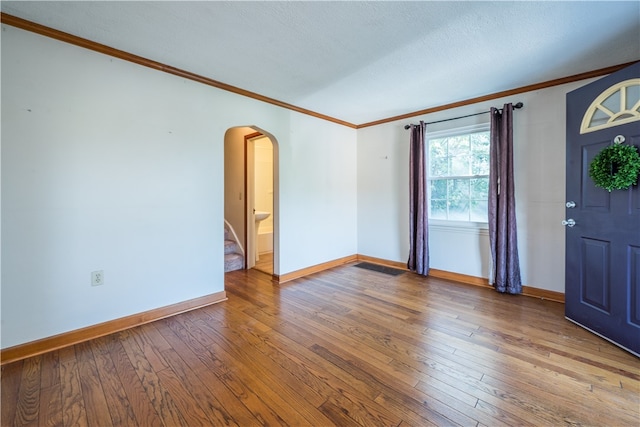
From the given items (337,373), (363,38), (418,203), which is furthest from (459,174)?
(337,373)

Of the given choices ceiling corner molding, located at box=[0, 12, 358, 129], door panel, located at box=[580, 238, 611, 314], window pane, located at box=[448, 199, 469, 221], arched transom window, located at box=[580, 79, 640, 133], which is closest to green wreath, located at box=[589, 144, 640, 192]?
arched transom window, located at box=[580, 79, 640, 133]

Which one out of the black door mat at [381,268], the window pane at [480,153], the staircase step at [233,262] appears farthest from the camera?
the staircase step at [233,262]

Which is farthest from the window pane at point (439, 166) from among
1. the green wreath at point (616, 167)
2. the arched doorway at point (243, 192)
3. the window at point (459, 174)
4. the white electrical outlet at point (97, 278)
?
the white electrical outlet at point (97, 278)

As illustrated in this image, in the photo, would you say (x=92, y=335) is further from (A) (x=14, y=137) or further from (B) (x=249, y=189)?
(B) (x=249, y=189)

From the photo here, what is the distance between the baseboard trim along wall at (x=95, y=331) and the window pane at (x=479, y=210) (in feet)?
10.9

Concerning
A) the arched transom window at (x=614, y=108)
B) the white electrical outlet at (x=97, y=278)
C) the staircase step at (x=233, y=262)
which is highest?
the arched transom window at (x=614, y=108)

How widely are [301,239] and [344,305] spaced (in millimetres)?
1309

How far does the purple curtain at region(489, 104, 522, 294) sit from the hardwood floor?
0.47m

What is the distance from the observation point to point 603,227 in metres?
2.18

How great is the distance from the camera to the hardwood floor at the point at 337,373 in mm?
1444

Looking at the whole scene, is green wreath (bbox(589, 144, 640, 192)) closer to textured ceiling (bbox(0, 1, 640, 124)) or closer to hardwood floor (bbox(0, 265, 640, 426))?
textured ceiling (bbox(0, 1, 640, 124))

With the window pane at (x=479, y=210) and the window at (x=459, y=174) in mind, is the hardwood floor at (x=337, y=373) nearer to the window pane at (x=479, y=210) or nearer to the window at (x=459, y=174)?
the window pane at (x=479, y=210)

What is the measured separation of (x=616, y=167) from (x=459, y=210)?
1732 mm

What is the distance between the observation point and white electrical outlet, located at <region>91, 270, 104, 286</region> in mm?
2217
